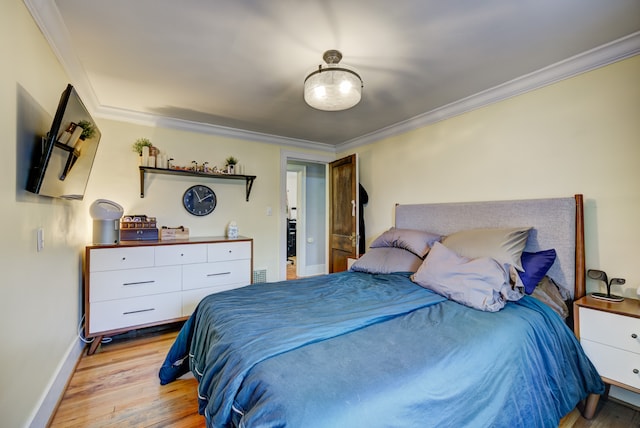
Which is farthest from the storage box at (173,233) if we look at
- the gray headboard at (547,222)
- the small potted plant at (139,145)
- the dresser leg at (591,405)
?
the dresser leg at (591,405)

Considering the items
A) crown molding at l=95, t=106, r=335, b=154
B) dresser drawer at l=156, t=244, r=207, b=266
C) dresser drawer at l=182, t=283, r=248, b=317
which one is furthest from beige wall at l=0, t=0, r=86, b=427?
crown molding at l=95, t=106, r=335, b=154

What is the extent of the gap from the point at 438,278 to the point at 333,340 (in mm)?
1032

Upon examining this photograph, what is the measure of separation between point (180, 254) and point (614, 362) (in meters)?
3.43

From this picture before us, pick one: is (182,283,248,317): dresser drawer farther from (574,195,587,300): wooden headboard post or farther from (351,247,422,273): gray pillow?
(574,195,587,300): wooden headboard post

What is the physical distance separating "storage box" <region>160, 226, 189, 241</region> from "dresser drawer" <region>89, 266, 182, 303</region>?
18.2 inches

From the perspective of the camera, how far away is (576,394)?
1.53 metres

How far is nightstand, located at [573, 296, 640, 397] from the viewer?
59.6 inches

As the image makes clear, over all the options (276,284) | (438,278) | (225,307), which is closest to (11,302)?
(225,307)

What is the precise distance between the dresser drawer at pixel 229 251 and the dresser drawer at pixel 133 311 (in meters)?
0.52

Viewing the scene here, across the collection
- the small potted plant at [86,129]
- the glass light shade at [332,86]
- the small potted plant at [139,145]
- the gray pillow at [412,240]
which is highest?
the glass light shade at [332,86]

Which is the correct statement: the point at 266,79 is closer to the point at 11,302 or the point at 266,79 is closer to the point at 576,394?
the point at 11,302

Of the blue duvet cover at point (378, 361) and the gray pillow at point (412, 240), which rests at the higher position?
the gray pillow at point (412, 240)

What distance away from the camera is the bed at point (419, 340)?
0.92 meters

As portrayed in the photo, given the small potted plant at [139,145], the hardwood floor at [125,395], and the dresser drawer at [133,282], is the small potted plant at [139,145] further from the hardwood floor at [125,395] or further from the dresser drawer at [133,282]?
the hardwood floor at [125,395]
